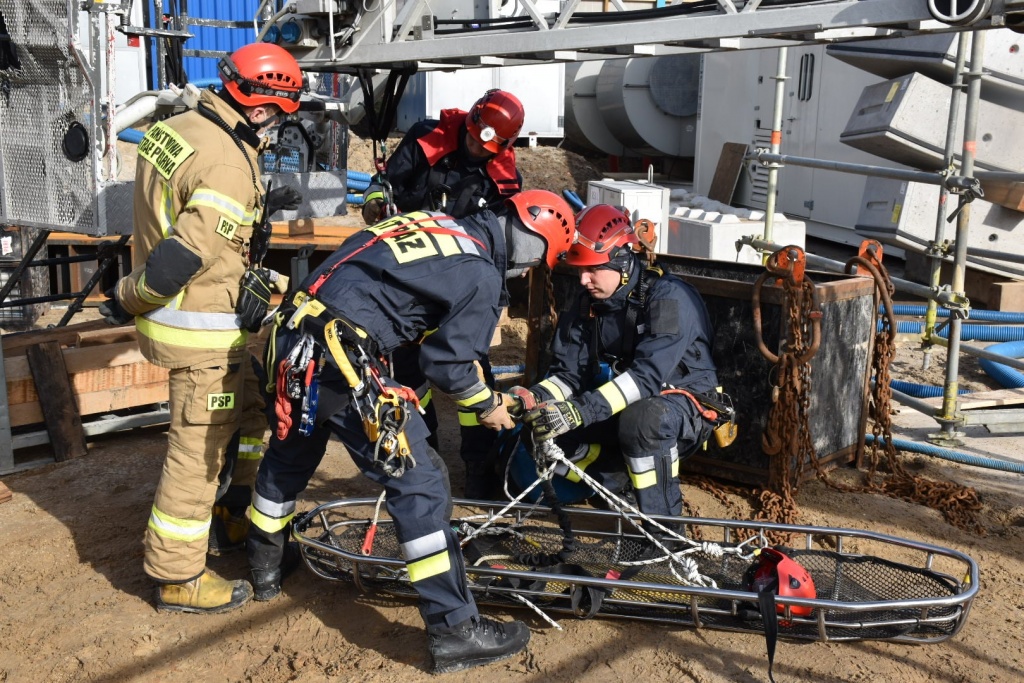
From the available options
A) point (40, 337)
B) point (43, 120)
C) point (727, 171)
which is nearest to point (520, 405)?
point (40, 337)

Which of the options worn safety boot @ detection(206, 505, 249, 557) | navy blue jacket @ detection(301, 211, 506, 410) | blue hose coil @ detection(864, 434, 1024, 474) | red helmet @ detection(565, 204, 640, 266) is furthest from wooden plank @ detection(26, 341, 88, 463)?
blue hose coil @ detection(864, 434, 1024, 474)

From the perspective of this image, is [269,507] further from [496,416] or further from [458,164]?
[458,164]

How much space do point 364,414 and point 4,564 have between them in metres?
2.20

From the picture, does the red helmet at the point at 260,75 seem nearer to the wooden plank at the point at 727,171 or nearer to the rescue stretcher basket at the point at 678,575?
the rescue stretcher basket at the point at 678,575

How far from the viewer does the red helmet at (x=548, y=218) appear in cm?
405

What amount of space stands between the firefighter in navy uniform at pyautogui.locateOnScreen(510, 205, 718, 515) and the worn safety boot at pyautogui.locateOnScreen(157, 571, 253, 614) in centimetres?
145

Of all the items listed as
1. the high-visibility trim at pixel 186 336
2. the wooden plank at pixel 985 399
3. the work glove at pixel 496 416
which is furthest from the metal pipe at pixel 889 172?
the high-visibility trim at pixel 186 336

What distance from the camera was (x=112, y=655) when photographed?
3.81 m

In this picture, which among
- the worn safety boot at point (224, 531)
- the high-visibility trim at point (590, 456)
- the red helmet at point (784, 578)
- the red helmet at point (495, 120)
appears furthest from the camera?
the red helmet at point (495, 120)

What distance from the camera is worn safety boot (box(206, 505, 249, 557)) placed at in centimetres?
467

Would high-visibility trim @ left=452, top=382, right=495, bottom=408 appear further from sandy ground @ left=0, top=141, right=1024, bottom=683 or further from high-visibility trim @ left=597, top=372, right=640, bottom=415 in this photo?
sandy ground @ left=0, top=141, right=1024, bottom=683

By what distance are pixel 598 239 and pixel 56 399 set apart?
10.9 ft

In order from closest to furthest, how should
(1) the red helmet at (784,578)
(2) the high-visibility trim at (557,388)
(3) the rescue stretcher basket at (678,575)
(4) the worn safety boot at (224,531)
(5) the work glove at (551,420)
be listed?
1. (3) the rescue stretcher basket at (678,575)
2. (1) the red helmet at (784,578)
3. (5) the work glove at (551,420)
4. (4) the worn safety boot at (224,531)
5. (2) the high-visibility trim at (557,388)

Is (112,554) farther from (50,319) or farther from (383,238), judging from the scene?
(50,319)
